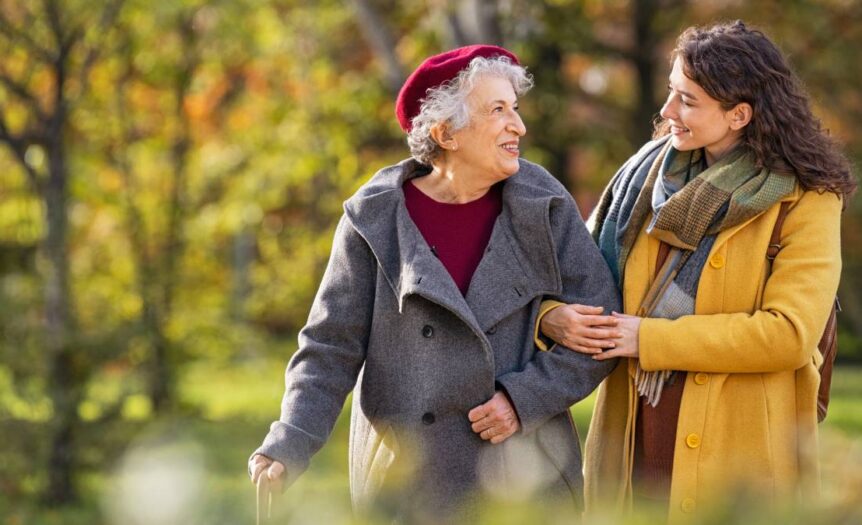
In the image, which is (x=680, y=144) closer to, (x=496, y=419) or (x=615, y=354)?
(x=615, y=354)

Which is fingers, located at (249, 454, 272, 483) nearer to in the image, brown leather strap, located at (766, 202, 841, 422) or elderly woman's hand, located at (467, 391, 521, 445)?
elderly woman's hand, located at (467, 391, 521, 445)

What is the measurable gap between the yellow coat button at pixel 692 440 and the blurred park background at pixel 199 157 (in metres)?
2.64

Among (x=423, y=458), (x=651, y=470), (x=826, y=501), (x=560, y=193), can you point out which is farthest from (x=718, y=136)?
(x=826, y=501)

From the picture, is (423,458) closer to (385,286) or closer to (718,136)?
(385,286)

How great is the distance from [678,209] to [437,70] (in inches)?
26.1

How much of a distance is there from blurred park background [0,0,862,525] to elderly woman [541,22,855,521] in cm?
256

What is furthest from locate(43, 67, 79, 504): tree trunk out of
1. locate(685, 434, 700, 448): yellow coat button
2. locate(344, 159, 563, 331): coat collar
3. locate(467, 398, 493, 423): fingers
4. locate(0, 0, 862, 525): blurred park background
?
locate(685, 434, 700, 448): yellow coat button

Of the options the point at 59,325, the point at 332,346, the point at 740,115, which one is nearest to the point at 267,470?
the point at 332,346

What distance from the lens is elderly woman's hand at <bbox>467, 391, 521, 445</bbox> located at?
3014 millimetres

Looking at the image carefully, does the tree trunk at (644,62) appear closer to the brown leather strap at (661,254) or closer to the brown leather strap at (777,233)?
the brown leather strap at (661,254)

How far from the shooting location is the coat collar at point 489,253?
9.88 feet

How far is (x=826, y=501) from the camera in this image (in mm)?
1368

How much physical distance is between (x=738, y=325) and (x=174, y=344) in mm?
6930

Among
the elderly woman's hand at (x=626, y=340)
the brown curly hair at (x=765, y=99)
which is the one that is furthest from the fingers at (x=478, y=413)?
the brown curly hair at (x=765, y=99)
